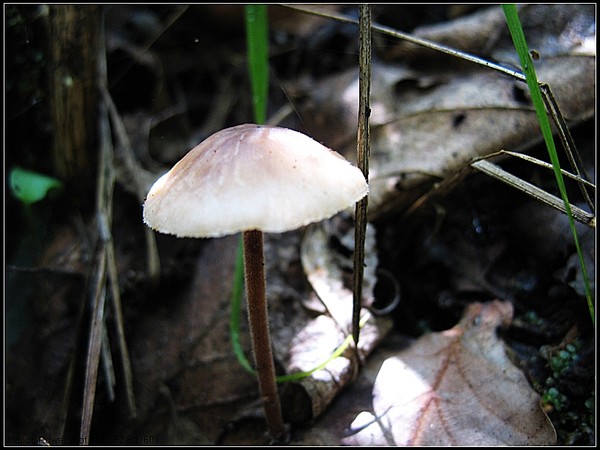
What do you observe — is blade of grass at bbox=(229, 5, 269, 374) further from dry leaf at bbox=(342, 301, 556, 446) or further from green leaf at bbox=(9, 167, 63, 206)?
green leaf at bbox=(9, 167, 63, 206)

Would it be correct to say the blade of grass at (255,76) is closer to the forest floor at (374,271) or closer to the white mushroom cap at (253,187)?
the forest floor at (374,271)

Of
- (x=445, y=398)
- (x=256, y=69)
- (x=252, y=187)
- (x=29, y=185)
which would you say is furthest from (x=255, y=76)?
(x=445, y=398)

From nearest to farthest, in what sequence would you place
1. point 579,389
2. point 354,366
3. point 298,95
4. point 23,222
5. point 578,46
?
point 579,389 → point 354,366 → point 578,46 → point 23,222 → point 298,95

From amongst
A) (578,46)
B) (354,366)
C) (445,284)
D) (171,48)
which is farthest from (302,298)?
(171,48)

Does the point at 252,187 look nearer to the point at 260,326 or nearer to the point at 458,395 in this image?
the point at 260,326

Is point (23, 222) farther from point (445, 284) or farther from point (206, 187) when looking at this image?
point (445, 284)

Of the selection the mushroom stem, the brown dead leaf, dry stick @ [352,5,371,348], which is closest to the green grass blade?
dry stick @ [352,5,371,348]

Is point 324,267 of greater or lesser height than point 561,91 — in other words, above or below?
below
